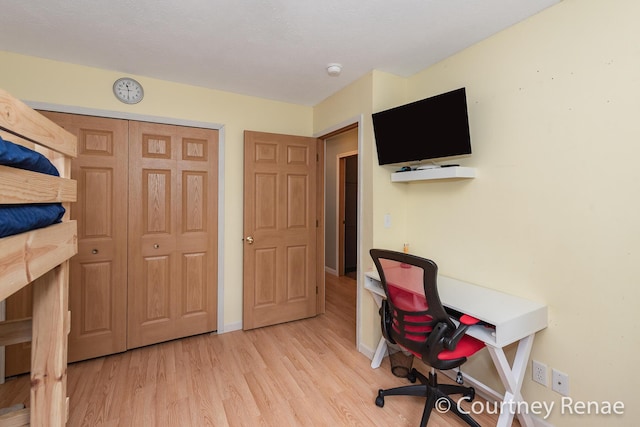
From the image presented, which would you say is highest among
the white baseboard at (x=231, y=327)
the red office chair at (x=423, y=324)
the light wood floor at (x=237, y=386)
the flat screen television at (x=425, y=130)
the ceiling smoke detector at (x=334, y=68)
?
the ceiling smoke detector at (x=334, y=68)

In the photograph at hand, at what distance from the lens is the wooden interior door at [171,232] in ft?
8.18

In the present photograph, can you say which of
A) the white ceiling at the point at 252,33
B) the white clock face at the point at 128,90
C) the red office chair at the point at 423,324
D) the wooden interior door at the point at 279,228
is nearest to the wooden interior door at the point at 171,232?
the white clock face at the point at 128,90

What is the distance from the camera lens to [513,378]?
1552 millimetres

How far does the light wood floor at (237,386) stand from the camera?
173 centimetres

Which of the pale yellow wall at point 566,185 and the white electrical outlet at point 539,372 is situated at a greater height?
the pale yellow wall at point 566,185

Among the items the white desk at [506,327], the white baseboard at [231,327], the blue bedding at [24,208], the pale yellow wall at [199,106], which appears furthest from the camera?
the white baseboard at [231,327]

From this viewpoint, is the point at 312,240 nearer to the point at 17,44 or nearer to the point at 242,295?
the point at 242,295

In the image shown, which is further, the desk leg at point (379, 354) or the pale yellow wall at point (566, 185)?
the desk leg at point (379, 354)

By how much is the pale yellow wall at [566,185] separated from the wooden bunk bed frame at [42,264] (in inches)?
89.6

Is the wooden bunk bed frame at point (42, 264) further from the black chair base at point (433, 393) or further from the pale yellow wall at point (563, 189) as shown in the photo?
the pale yellow wall at point (563, 189)

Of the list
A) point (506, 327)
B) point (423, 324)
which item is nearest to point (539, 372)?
point (506, 327)

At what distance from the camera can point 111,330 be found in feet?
7.89

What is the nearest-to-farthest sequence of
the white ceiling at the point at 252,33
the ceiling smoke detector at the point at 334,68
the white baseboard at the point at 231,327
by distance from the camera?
the white ceiling at the point at 252,33 < the ceiling smoke detector at the point at 334,68 < the white baseboard at the point at 231,327

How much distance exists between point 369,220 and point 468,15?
4.91ft
